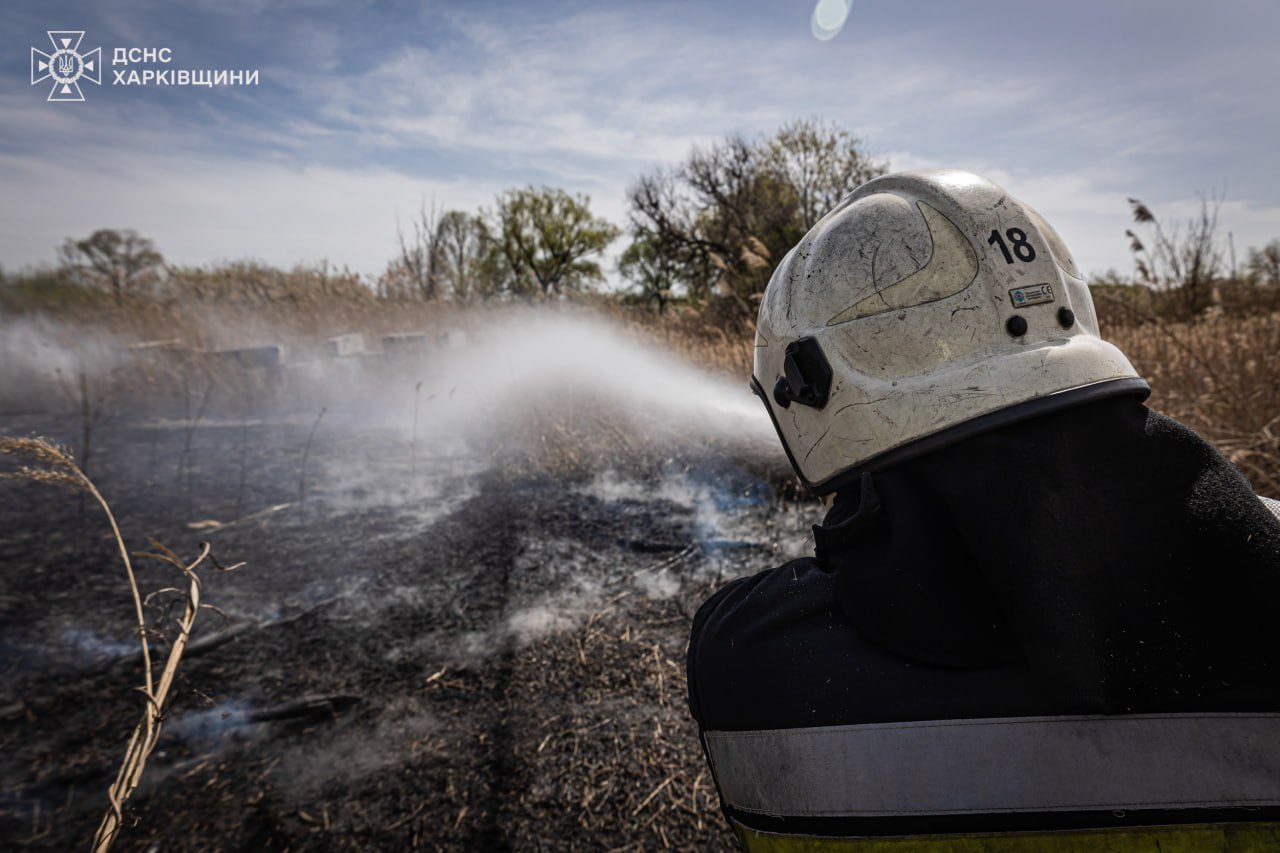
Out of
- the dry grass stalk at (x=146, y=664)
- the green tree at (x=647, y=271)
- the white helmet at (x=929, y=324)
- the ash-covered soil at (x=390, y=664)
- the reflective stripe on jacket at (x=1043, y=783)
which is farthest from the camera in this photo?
the green tree at (x=647, y=271)

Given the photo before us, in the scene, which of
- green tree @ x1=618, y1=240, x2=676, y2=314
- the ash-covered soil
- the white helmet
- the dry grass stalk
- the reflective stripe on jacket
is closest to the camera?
the reflective stripe on jacket

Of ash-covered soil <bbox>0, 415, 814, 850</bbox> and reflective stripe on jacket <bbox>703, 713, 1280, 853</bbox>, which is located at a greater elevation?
reflective stripe on jacket <bbox>703, 713, 1280, 853</bbox>

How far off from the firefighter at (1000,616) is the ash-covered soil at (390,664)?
1.31 metres

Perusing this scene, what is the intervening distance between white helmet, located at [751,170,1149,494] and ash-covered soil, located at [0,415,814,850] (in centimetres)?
160

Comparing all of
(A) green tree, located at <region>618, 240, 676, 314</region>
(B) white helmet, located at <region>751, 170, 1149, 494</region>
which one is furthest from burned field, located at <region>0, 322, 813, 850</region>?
(A) green tree, located at <region>618, 240, 676, 314</region>

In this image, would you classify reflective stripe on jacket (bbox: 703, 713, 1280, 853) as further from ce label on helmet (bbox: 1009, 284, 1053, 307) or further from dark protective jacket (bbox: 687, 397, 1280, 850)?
ce label on helmet (bbox: 1009, 284, 1053, 307)

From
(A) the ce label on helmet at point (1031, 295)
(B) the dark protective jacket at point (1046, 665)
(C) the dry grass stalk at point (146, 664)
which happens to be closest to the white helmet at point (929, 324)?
(A) the ce label on helmet at point (1031, 295)

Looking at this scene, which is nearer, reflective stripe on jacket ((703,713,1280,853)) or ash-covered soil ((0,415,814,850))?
reflective stripe on jacket ((703,713,1280,853))

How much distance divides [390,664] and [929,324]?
2933mm

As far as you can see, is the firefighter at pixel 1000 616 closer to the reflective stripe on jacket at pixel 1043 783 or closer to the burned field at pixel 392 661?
the reflective stripe on jacket at pixel 1043 783

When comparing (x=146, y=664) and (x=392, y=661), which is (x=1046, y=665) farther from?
(x=392, y=661)

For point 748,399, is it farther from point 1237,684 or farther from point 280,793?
point 1237,684

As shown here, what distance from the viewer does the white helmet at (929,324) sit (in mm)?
1137

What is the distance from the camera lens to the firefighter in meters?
0.82
